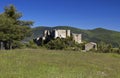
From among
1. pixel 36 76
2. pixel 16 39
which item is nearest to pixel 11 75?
pixel 36 76

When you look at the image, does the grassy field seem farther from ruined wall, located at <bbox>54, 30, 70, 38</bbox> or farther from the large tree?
ruined wall, located at <bbox>54, 30, 70, 38</bbox>

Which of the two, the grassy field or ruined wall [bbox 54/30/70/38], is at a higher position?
ruined wall [bbox 54/30/70/38]

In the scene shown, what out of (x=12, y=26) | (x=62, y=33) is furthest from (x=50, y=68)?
(x=62, y=33)

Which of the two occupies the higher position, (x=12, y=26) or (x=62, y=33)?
(x=62, y=33)

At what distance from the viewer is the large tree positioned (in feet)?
176

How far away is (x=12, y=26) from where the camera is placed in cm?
5491

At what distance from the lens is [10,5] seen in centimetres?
5894

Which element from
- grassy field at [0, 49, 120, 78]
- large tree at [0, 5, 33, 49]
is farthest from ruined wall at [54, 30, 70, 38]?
grassy field at [0, 49, 120, 78]

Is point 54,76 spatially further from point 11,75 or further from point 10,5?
point 10,5

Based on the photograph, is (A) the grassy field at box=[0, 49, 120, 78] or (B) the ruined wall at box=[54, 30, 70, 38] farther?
(B) the ruined wall at box=[54, 30, 70, 38]

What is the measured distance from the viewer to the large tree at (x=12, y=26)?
53688 millimetres

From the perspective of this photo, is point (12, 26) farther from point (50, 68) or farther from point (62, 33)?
point (62, 33)

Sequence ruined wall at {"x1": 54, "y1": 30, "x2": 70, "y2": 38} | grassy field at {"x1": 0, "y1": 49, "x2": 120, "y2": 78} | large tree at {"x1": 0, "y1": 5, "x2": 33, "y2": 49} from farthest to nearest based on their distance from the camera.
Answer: ruined wall at {"x1": 54, "y1": 30, "x2": 70, "y2": 38}, large tree at {"x1": 0, "y1": 5, "x2": 33, "y2": 49}, grassy field at {"x1": 0, "y1": 49, "x2": 120, "y2": 78}

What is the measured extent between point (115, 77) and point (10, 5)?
146 ft
